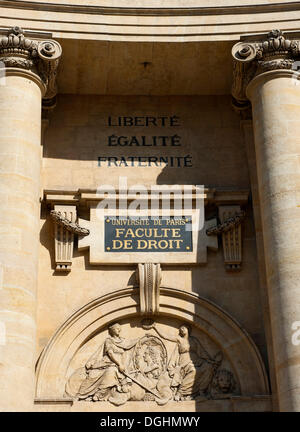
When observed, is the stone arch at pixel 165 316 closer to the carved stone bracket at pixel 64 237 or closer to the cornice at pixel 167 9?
the carved stone bracket at pixel 64 237

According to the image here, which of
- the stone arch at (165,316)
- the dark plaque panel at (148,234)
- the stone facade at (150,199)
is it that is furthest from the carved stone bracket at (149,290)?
the dark plaque panel at (148,234)

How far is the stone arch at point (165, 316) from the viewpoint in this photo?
680 inches

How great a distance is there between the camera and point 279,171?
17141 mm

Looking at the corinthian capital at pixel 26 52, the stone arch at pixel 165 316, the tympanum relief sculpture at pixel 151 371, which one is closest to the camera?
the stone arch at pixel 165 316

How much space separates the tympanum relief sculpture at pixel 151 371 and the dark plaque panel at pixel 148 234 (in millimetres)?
1760

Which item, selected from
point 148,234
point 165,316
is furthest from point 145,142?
point 165,316

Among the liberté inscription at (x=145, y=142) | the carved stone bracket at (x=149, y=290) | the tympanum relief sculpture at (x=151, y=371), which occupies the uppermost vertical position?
the liberté inscription at (x=145, y=142)

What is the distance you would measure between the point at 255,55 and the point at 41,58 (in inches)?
186

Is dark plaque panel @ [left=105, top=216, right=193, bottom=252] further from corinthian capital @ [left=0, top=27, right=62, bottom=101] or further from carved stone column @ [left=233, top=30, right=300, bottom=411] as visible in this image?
corinthian capital @ [left=0, top=27, right=62, bottom=101]

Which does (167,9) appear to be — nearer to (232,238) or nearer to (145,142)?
(145,142)

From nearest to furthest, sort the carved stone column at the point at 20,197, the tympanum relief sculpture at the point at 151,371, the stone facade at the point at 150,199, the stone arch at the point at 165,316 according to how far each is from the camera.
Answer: the carved stone column at the point at 20,197 → the stone facade at the point at 150,199 → the stone arch at the point at 165,316 → the tympanum relief sculpture at the point at 151,371

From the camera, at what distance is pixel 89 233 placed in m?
18.7

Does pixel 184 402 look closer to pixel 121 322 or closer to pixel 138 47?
pixel 121 322

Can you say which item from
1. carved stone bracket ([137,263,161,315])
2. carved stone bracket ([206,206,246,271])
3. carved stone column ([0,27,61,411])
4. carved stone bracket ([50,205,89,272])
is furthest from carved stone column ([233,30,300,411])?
carved stone column ([0,27,61,411])
